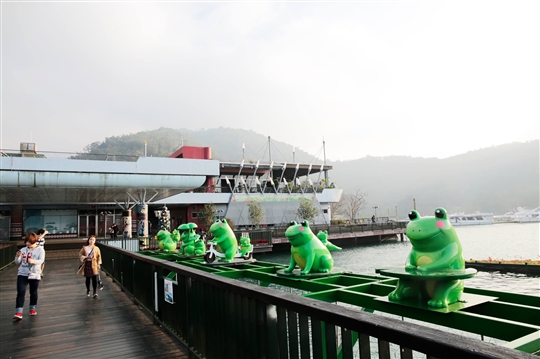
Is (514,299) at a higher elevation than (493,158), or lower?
lower

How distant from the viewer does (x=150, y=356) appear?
5180mm

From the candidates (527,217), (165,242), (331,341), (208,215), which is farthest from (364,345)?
(527,217)

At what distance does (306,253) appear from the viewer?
22.3 feet

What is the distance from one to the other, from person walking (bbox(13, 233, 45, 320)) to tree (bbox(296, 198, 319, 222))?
44.8m

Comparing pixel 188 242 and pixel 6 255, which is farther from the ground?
pixel 188 242

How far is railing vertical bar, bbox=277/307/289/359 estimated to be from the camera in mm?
2879

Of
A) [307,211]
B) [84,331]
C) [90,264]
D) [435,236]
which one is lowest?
[84,331]

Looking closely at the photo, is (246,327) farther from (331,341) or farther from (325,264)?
(325,264)

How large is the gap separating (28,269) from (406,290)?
7244 mm

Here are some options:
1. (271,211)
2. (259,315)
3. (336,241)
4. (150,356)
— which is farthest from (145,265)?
→ (271,211)

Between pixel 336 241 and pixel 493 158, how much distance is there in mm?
170361

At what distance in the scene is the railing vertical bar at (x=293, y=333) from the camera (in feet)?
8.99

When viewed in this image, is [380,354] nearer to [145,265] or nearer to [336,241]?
[145,265]

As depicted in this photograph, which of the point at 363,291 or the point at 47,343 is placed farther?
the point at 47,343
